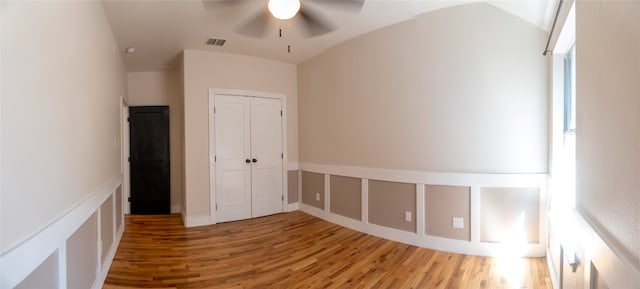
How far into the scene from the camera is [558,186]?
7.74 feet

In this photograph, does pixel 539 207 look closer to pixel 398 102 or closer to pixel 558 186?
pixel 558 186

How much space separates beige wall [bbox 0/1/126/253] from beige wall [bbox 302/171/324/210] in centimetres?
282

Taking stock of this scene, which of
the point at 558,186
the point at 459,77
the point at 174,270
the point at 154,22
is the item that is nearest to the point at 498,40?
the point at 459,77

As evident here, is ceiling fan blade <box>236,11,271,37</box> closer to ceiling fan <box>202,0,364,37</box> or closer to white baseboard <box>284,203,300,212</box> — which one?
ceiling fan <box>202,0,364,37</box>

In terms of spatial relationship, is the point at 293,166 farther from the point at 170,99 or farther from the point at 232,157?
the point at 170,99

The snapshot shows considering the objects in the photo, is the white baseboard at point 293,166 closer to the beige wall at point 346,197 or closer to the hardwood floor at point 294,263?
the beige wall at point 346,197

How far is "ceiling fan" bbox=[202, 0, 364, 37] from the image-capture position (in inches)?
65.4

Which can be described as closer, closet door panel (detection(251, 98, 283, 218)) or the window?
the window

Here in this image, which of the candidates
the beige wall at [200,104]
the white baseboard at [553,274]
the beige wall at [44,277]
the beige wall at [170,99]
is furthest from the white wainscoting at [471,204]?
the beige wall at [170,99]

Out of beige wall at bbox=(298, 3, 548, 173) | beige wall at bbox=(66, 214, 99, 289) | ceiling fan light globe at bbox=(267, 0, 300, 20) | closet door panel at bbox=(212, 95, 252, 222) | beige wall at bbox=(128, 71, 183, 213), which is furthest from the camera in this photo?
beige wall at bbox=(128, 71, 183, 213)

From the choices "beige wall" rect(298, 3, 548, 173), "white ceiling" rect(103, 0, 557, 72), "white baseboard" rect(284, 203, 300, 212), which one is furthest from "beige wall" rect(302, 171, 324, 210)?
"white ceiling" rect(103, 0, 557, 72)

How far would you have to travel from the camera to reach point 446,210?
10.2 feet

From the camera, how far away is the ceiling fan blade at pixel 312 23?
1.90 metres

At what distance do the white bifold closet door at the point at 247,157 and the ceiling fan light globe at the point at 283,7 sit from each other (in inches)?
116
